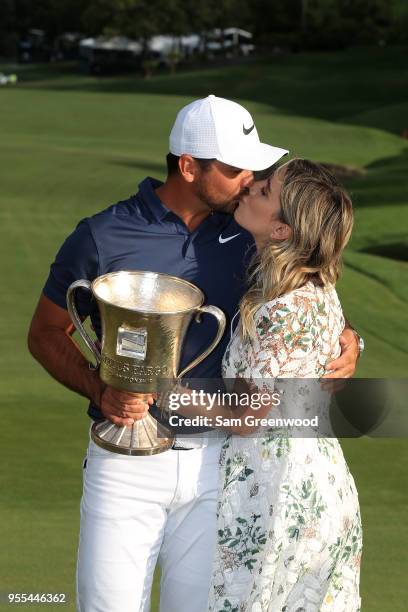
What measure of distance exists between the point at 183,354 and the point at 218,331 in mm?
314

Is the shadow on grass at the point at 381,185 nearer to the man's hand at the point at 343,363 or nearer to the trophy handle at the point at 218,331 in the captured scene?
the man's hand at the point at 343,363

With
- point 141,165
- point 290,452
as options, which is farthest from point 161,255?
point 141,165

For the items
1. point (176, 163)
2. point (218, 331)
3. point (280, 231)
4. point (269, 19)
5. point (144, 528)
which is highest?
point (176, 163)

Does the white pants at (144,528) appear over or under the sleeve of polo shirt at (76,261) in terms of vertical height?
under

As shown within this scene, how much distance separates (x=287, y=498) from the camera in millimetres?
3551

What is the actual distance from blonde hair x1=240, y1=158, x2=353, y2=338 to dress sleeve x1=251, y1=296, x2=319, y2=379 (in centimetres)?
4

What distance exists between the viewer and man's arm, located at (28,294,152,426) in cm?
365

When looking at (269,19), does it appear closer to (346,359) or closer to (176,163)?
(176,163)

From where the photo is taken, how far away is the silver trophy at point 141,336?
3.48 m

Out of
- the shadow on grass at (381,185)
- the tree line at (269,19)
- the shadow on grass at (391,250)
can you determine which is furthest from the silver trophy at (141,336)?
the tree line at (269,19)

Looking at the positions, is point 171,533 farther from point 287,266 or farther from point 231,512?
point 287,266

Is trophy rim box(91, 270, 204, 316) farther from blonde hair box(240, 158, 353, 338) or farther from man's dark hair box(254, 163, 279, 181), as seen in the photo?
man's dark hair box(254, 163, 279, 181)

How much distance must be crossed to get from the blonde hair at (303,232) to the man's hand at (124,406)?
375mm

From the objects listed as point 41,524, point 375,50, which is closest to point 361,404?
point 41,524
